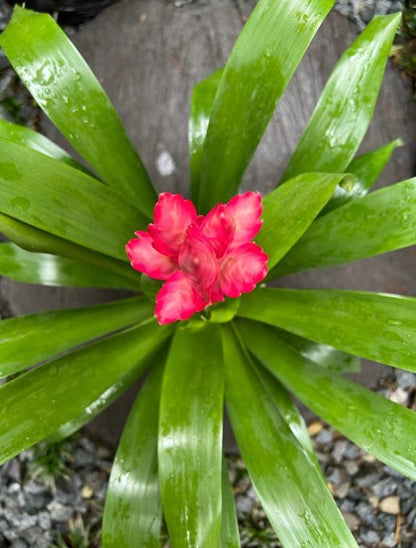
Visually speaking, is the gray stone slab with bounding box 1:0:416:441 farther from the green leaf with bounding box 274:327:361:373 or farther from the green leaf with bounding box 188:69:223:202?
the green leaf with bounding box 188:69:223:202

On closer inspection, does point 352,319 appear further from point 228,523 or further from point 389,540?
point 389,540

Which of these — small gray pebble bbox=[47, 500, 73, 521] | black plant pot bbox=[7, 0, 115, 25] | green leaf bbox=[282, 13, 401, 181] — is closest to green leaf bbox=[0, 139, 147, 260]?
green leaf bbox=[282, 13, 401, 181]

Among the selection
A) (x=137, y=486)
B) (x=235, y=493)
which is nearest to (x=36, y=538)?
(x=235, y=493)

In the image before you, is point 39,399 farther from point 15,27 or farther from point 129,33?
point 129,33

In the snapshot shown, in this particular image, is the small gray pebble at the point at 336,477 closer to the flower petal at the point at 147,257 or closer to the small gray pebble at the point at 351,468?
the small gray pebble at the point at 351,468

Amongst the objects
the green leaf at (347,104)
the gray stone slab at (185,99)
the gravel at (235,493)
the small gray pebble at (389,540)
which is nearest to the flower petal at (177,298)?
the green leaf at (347,104)
